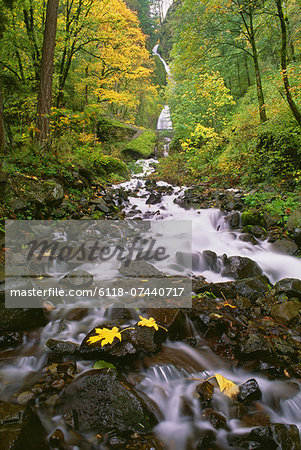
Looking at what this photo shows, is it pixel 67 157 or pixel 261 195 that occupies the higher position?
pixel 67 157

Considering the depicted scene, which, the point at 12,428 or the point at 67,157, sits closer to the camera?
the point at 12,428

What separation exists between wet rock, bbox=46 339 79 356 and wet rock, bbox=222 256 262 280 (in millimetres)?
3185

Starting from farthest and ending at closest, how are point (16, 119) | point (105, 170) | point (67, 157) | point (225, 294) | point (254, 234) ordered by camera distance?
point (105, 170) → point (16, 119) → point (67, 157) → point (254, 234) → point (225, 294)

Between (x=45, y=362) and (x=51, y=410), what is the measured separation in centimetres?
56

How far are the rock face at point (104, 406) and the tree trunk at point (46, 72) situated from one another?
7.04 metres

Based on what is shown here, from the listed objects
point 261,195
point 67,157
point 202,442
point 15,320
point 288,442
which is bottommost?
point 202,442

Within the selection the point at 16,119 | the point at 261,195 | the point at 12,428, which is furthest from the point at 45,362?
the point at 16,119

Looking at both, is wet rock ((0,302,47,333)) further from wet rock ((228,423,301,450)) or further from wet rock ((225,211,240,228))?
wet rock ((225,211,240,228))

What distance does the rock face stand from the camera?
5.57ft

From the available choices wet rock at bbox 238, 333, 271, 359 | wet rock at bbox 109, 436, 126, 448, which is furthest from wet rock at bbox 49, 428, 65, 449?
wet rock at bbox 238, 333, 271, 359

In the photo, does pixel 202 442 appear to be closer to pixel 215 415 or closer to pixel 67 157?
pixel 215 415

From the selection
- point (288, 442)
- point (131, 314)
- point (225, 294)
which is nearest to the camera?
point (288, 442)

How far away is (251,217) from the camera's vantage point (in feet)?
20.7

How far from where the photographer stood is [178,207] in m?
8.87
